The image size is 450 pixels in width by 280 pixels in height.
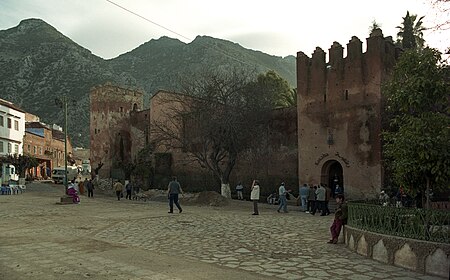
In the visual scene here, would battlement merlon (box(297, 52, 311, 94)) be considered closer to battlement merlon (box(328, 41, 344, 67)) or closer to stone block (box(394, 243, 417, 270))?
battlement merlon (box(328, 41, 344, 67))

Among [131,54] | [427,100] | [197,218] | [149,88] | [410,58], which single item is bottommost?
[197,218]

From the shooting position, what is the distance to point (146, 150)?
Answer: 40156 millimetres

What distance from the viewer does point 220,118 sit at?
28812 mm

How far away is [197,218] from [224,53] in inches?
3722

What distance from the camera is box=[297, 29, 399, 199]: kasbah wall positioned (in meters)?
25.0

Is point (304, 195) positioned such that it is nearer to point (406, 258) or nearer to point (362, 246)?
point (362, 246)

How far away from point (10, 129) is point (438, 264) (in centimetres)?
4942

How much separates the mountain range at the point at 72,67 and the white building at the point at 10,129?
488 inches

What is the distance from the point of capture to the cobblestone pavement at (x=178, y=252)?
7809mm

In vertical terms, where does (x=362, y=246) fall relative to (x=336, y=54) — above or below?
below

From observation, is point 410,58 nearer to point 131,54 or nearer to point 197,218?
point 197,218

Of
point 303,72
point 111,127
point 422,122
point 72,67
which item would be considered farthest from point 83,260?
point 72,67

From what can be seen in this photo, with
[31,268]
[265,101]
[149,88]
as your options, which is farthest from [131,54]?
[31,268]

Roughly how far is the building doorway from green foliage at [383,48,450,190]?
58.4ft
